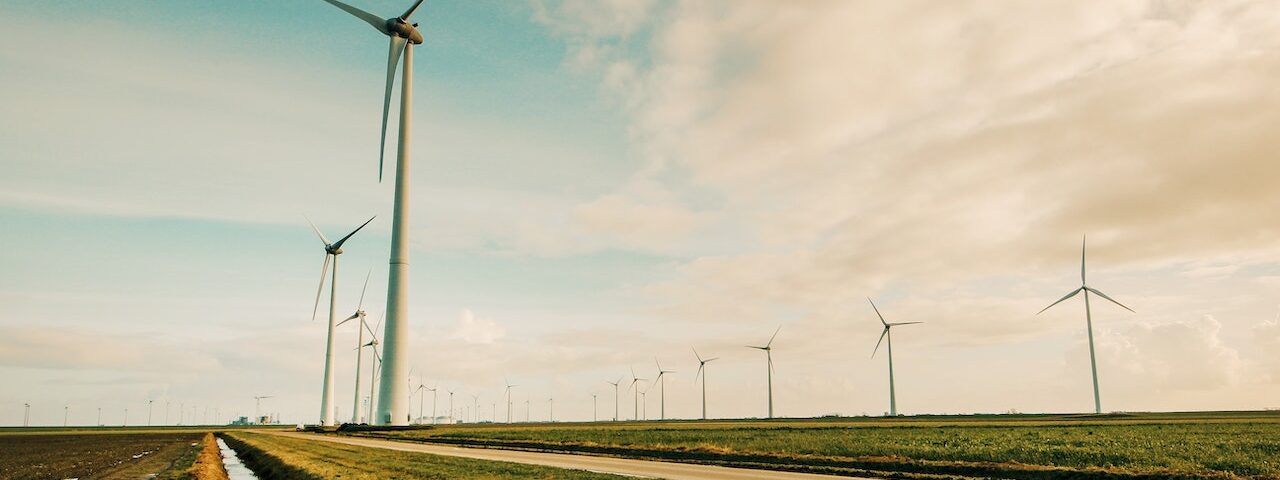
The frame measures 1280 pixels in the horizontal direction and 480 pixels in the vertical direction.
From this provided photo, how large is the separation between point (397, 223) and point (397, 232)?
41.6 inches

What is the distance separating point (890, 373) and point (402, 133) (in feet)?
421

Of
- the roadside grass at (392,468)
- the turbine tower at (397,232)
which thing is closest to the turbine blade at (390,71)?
the turbine tower at (397,232)

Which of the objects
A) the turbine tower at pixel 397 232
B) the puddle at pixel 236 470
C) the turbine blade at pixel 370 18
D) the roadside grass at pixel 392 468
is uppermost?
the turbine blade at pixel 370 18

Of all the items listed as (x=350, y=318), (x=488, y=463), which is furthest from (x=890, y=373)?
(x=488, y=463)

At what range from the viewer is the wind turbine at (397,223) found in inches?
3617

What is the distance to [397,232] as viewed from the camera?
92250 millimetres

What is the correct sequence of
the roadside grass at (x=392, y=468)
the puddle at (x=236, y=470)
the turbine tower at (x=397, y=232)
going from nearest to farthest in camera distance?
the roadside grass at (x=392, y=468) < the puddle at (x=236, y=470) < the turbine tower at (x=397, y=232)

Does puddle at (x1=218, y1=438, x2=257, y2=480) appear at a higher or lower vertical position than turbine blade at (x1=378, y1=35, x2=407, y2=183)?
lower

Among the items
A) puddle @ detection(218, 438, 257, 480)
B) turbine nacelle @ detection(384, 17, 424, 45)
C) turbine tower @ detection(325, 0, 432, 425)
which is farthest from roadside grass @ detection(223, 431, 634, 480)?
turbine nacelle @ detection(384, 17, 424, 45)

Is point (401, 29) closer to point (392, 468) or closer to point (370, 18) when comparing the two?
point (370, 18)

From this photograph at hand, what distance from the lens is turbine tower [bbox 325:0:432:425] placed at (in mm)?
91875

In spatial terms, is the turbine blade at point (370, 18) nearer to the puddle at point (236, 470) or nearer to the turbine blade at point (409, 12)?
the turbine blade at point (409, 12)

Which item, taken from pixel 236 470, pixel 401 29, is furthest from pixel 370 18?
pixel 236 470

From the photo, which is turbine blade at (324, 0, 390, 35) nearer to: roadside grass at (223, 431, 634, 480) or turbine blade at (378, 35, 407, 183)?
turbine blade at (378, 35, 407, 183)
